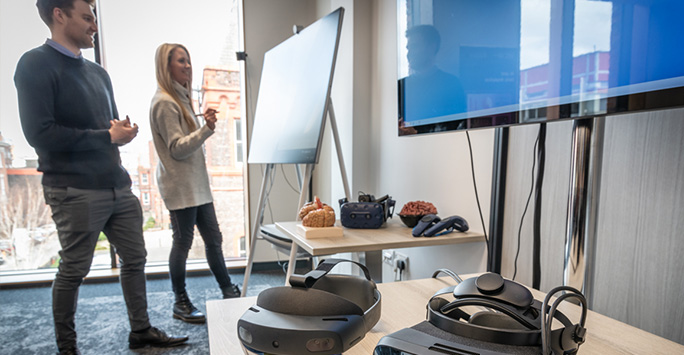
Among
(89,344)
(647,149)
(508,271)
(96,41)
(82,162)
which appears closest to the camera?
(647,149)

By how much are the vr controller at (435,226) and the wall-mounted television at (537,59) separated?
279 mm

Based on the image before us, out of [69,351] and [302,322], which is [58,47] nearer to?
[69,351]

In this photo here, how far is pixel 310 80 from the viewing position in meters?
1.61

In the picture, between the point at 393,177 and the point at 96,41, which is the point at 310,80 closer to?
the point at 393,177

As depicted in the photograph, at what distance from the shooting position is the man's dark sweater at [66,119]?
1.34 m

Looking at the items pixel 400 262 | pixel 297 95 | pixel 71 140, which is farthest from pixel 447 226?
pixel 71 140

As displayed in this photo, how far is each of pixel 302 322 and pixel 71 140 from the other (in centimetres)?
144

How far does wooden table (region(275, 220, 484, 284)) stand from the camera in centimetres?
96

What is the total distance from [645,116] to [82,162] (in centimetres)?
177

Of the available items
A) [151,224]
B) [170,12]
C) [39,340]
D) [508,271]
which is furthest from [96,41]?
[508,271]

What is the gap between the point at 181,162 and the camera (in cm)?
192

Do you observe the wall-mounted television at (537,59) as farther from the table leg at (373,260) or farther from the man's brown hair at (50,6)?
the man's brown hair at (50,6)

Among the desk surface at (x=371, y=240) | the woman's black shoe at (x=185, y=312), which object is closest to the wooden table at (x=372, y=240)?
the desk surface at (x=371, y=240)

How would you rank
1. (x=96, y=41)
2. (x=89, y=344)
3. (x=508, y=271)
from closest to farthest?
(x=508, y=271) → (x=89, y=344) → (x=96, y=41)
